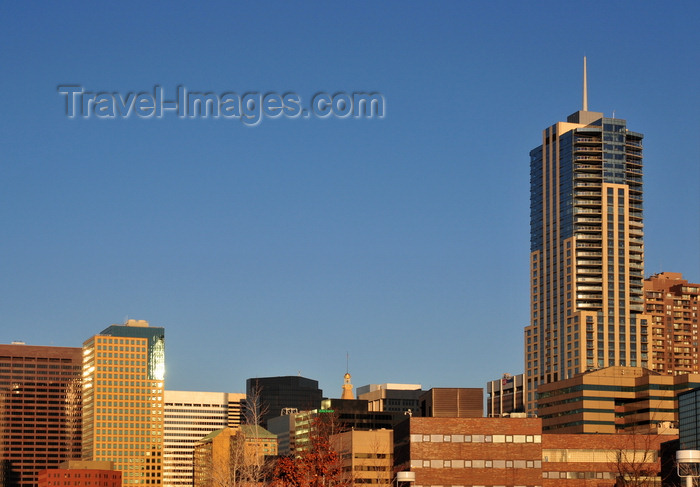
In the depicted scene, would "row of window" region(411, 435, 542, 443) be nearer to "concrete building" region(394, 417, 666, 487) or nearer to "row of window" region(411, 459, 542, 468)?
"concrete building" region(394, 417, 666, 487)

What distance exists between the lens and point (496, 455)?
18388 centimetres

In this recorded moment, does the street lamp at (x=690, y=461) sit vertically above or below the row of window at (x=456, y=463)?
above

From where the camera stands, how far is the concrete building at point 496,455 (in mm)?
182375

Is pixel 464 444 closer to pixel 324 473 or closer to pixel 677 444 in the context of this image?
pixel 677 444

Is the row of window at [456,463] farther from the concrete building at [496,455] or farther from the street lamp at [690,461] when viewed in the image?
the street lamp at [690,461]

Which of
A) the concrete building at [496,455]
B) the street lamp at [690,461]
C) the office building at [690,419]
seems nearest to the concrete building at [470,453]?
the concrete building at [496,455]

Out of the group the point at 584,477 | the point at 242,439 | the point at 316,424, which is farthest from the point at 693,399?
the point at 316,424

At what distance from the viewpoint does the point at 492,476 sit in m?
183

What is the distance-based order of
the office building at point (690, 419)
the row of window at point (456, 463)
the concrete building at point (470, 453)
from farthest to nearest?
the concrete building at point (470, 453), the office building at point (690, 419), the row of window at point (456, 463)

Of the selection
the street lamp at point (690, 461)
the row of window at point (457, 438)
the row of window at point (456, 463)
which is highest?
the street lamp at point (690, 461)

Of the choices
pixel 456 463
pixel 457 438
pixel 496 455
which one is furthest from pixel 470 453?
pixel 496 455

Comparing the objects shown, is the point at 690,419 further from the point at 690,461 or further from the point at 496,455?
the point at 690,461

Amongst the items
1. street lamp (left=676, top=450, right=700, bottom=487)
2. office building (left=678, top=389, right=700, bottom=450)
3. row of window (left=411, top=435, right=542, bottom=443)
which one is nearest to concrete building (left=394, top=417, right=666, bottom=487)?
row of window (left=411, top=435, right=542, bottom=443)

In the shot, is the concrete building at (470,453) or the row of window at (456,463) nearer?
the row of window at (456,463)
